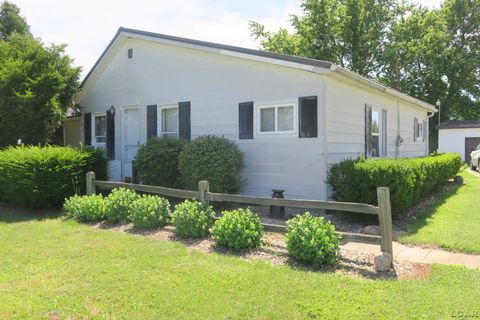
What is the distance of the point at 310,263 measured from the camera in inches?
211

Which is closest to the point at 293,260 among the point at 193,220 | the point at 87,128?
the point at 193,220

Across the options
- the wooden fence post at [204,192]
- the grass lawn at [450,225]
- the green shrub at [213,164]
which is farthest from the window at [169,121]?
the grass lawn at [450,225]

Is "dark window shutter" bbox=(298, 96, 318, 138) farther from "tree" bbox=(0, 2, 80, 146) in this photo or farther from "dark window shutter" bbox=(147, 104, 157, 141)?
"tree" bbox=(0, 2, 80, 146)

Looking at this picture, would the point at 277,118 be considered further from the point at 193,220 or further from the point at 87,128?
the point at 87,128

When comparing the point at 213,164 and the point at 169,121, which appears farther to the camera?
the point at 169,121

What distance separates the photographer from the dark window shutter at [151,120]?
490 inches

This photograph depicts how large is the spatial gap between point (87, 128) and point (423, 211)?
1146cm

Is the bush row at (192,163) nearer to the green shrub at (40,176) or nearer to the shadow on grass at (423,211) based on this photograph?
the green shrub at (40,176)

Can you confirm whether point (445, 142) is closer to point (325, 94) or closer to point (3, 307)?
point (325, 94)

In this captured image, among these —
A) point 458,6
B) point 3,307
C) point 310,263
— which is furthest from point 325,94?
point 458,6

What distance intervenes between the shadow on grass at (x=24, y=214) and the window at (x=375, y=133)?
8.87 m

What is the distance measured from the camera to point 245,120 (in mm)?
10305

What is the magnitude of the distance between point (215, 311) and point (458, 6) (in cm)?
4092

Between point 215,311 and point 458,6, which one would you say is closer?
point 215,311
